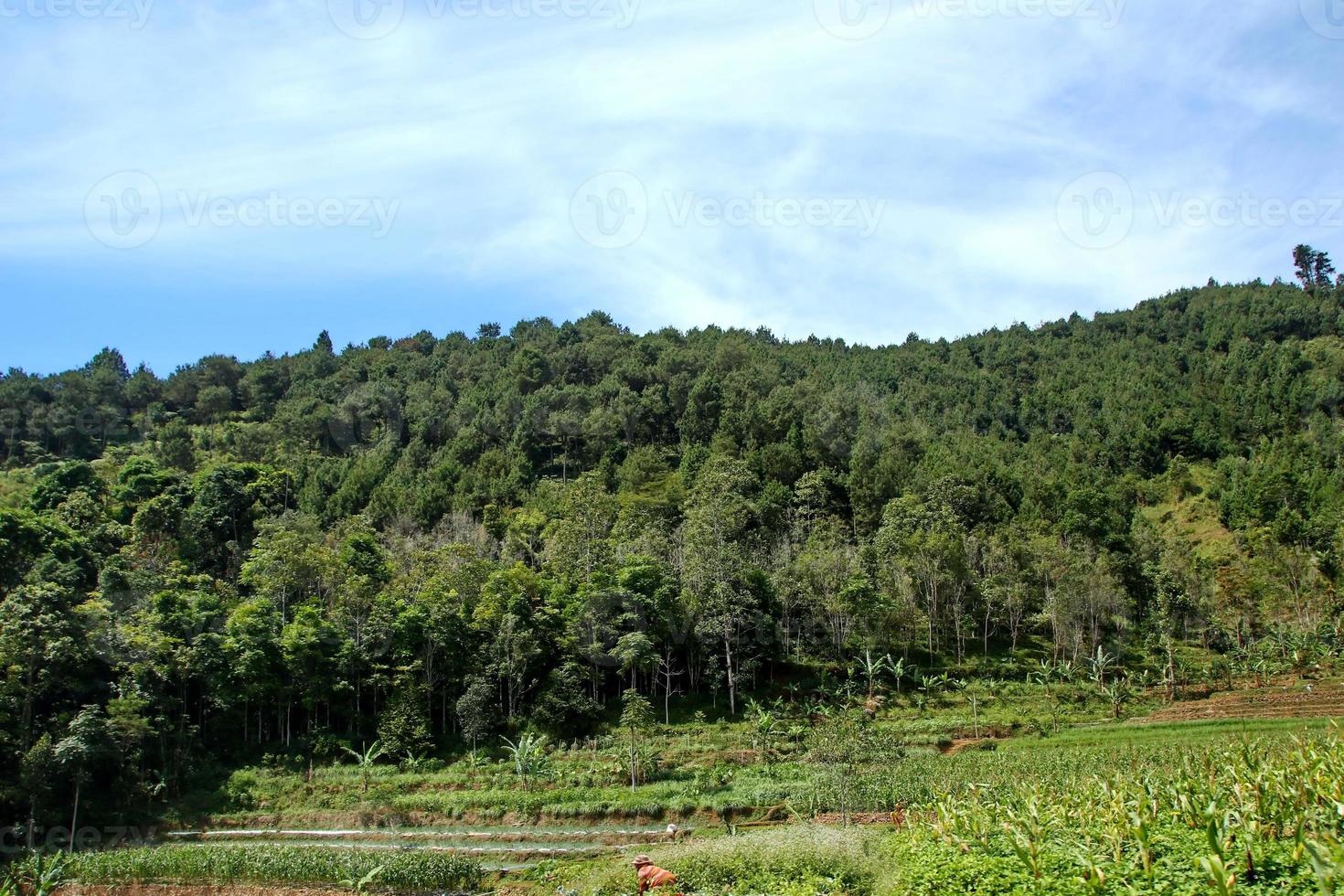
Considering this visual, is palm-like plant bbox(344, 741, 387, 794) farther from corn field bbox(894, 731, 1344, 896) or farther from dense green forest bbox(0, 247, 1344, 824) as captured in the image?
corn field bbox(894, 731, 1344, 896)

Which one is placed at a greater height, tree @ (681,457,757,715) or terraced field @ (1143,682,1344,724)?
tree @ (681,457,757,715)

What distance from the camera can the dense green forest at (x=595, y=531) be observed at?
3659 centimetres

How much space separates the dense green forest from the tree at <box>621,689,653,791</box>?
3182mm

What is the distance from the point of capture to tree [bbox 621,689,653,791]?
32.3 m

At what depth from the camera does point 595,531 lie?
52.0 meters

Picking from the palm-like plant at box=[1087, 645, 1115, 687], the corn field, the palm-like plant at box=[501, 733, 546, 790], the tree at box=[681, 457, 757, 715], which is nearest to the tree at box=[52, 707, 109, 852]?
the palm-like plant at box=[501, 733, 546, 790]

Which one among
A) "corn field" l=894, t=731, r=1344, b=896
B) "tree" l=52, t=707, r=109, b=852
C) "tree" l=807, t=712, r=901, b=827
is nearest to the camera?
"corn field" l=894, t=731, r=1344, b=896

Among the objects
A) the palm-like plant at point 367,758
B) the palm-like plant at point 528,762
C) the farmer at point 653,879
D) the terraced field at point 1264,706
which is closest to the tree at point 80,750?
the palm-like plant at point 367,758

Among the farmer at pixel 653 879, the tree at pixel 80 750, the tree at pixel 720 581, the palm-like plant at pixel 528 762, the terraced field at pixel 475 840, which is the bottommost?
the terraced field at pixel 475 840

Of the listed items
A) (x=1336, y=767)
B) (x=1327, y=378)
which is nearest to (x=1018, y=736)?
(x=1336, y=767)

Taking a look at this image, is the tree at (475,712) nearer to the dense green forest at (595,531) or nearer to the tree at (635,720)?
the dense green forest at (595,531)

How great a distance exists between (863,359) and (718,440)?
133ft

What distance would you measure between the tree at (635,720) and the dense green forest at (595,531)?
3.18m

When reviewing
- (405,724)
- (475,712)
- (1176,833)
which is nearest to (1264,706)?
A: (1176,833)
